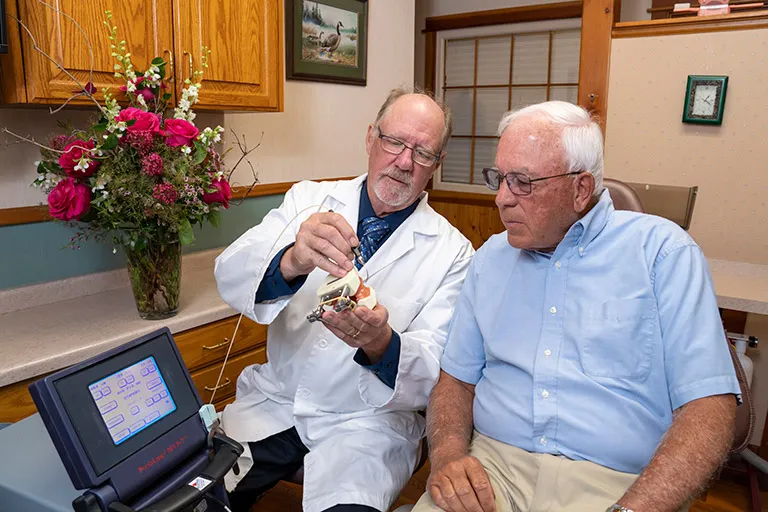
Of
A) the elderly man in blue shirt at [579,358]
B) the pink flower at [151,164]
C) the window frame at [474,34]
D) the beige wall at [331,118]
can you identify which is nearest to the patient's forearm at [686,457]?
the elderly man in blue shirt at [579,358]

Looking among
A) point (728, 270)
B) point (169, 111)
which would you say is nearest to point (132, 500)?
point (169, 111)

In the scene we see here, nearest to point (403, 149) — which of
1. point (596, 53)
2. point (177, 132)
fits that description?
point (177, 132)

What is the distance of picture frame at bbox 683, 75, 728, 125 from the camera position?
96.0 inches

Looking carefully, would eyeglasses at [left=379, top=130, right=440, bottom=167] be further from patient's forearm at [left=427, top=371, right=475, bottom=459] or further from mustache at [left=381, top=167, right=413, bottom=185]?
patient's forearm at [left=427, top=371, right=475, bottom=459]

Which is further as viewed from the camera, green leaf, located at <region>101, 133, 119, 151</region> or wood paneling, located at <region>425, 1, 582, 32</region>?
wood paneling, located at <region>425, 1, 582, 32</region>

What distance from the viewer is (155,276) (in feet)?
6.13

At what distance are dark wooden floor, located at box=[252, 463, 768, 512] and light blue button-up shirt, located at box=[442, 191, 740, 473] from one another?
1076mm

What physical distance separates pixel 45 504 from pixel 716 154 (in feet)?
8.62

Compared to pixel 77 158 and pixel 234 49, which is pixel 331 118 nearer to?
pixel 234 49

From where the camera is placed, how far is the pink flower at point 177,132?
170cm

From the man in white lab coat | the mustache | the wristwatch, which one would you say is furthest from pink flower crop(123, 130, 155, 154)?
the wristwatch

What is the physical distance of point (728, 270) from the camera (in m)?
2.42

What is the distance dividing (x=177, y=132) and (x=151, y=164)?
4.9 inches

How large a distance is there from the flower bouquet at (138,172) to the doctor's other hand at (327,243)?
0.56 metres
